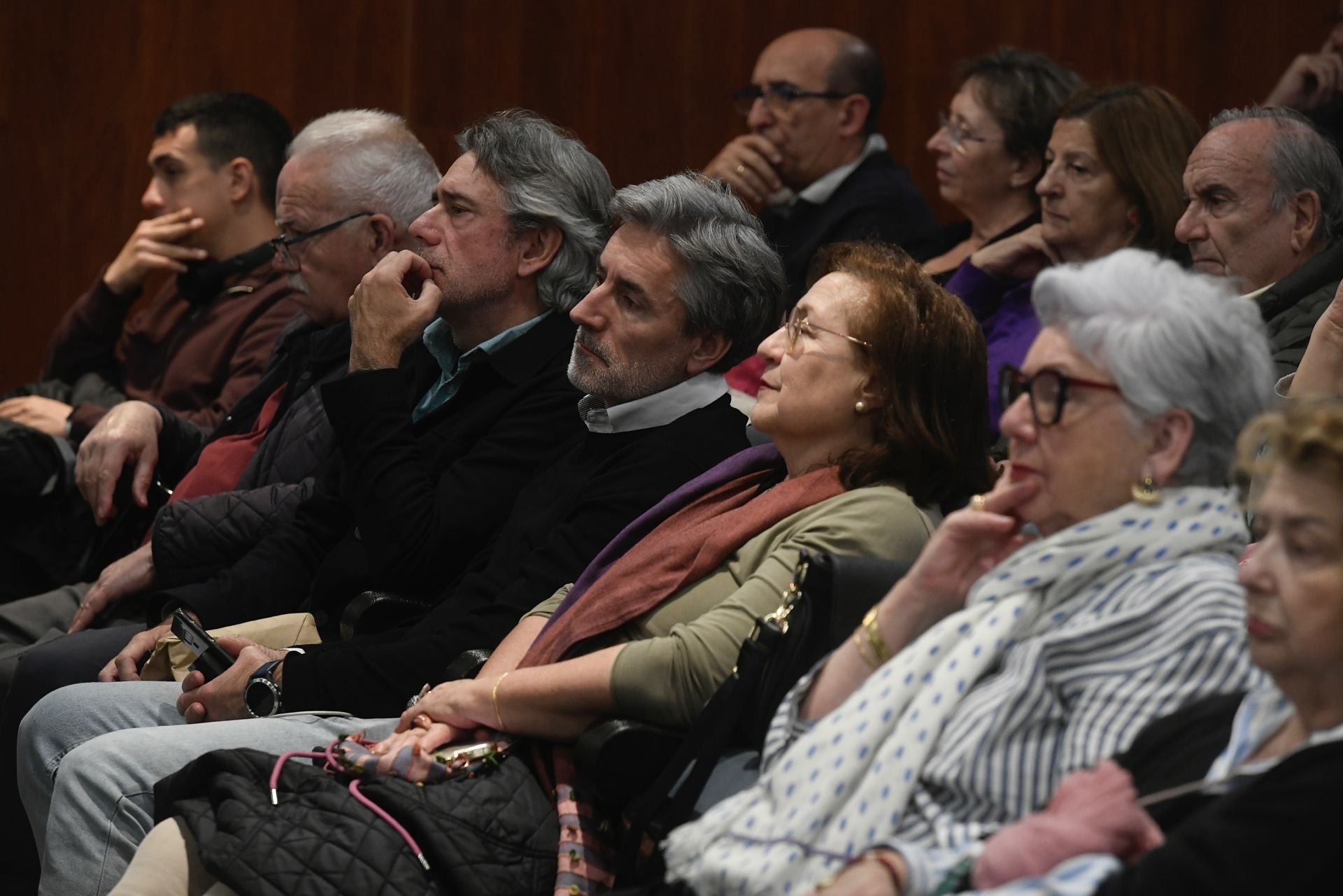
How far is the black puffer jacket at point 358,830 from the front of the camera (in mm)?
2100

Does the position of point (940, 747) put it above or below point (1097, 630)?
below

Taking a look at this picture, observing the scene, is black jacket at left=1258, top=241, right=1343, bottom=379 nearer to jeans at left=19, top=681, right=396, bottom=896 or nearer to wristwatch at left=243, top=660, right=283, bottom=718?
jeans at left=19, top=681, right=396, bottom=896

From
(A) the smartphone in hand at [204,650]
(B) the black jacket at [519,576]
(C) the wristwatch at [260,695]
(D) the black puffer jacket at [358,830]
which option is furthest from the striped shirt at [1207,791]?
(A) the smartphone in hand at [204,650]

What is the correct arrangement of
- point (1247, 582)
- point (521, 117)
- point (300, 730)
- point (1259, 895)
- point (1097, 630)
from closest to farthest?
point (1259, 895)
point (1247, 582)
point (1097, 630)
point (300, 730)
point (521, 117)

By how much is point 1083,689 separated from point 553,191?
5.95 ft

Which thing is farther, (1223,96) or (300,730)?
(1223,96)

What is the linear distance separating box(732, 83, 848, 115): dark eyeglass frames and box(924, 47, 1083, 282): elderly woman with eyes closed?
432 millimetres

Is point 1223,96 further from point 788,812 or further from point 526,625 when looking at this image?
point 788,812

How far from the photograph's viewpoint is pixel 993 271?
12.4 ft

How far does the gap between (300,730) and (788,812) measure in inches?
41.4

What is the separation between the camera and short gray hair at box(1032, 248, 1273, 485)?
5.88 ft

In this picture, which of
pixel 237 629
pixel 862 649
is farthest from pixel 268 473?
pixel 862 649

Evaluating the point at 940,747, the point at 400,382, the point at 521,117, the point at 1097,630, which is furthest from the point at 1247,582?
the point at 521,117

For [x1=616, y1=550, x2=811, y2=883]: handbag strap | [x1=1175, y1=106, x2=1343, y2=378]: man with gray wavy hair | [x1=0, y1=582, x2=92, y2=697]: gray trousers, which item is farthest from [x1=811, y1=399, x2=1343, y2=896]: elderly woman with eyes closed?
[x1=0, y1=582, x2=92, y2=697]: gray trousers
